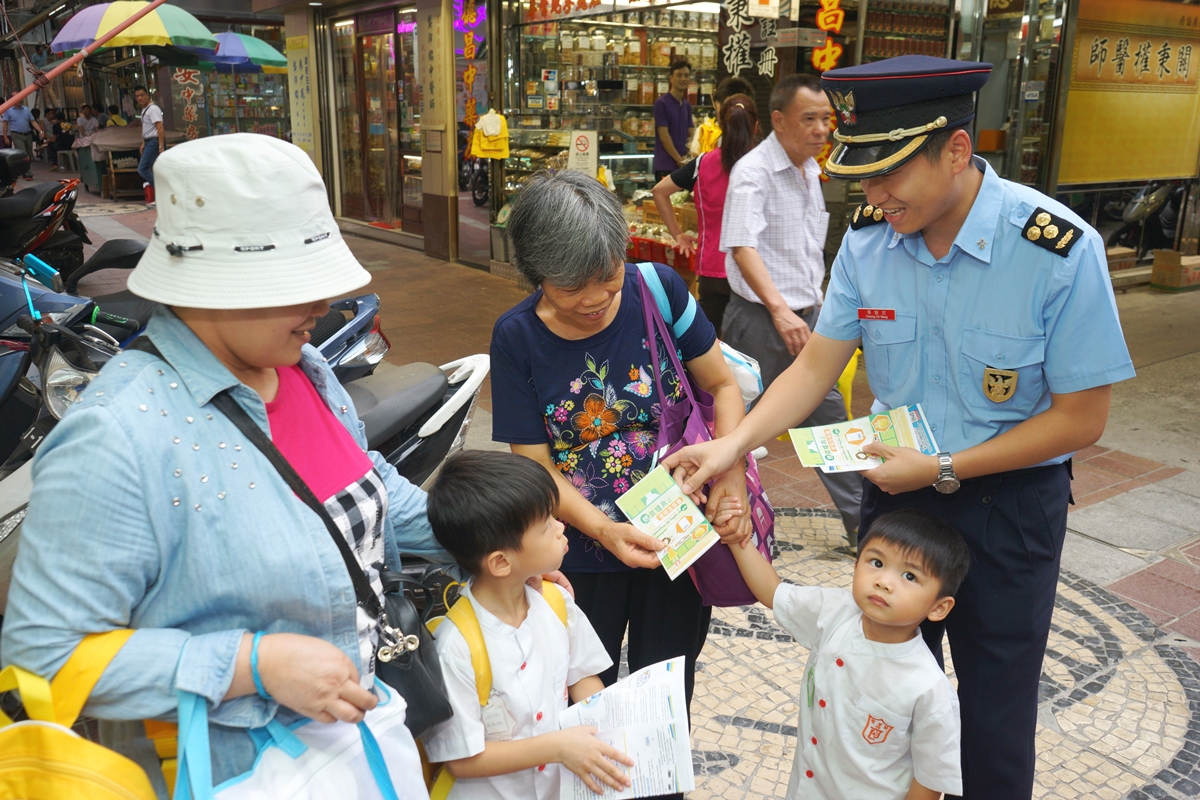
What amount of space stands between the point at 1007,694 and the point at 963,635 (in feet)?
0.47

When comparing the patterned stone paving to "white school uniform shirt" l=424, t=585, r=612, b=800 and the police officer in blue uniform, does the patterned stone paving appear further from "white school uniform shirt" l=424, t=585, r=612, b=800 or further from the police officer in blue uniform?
"white school uniform shirt" l=424, t=585, r=612, b=800

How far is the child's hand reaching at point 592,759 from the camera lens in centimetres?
168

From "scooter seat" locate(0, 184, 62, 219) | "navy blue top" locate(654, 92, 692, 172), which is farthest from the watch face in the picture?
"navy blue top" locate(654, 92, 692, 172)

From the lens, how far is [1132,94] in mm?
8789

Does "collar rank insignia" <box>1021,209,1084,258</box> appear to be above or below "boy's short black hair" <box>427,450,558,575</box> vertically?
above

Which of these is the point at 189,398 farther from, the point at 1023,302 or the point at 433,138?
the point at 433,138

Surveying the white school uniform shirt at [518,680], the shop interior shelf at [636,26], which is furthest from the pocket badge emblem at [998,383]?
the shop interior shelf at [636,26]

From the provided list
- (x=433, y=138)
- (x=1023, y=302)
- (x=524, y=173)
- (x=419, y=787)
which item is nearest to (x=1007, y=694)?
(x=1023, y=302)

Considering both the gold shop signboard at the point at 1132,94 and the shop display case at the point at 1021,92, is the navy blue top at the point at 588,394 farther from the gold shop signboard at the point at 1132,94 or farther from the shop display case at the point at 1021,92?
the gold shop signboard at the point at 1132,94

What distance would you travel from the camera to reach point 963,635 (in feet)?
6.72

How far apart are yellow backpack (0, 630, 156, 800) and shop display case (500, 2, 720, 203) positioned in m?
7.86

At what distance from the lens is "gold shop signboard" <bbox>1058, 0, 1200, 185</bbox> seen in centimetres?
828

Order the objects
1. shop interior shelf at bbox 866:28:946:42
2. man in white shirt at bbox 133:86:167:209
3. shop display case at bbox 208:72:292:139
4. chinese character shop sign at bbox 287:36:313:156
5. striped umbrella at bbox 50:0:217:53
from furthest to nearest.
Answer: shop display case at bbox 208:72:292:139 < man in white shirt at bbox 133:86:167:209 < chinese character shop sign at bbox 287:36:313:156 < striped umbrella at bbox 50:0:217:53 < shop interior shelf at bbox 866:28:946:42

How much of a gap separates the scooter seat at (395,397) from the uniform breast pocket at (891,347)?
5.42 ft
